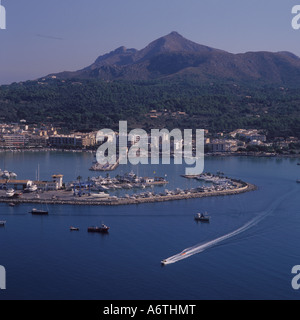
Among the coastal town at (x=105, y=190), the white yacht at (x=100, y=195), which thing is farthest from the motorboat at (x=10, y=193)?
the white yacht at (x=100, y=195)

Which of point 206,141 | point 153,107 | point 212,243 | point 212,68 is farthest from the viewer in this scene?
point 212,68

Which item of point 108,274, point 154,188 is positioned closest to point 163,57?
point 154,188

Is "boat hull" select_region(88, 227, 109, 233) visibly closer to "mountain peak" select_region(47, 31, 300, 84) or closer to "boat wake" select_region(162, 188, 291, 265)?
"boat wake" select_region(162, 188, 291, 265)

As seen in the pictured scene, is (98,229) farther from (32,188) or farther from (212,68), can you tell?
(212,68)

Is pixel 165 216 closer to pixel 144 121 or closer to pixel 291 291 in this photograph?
pixel 291 291

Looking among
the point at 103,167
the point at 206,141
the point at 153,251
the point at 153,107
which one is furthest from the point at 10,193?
the point at 153,107

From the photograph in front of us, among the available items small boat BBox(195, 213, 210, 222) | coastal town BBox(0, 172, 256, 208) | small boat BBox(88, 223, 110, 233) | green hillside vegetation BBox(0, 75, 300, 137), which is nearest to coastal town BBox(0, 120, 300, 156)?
green hillside vegetation BBox(0, 75, 300, 137)
